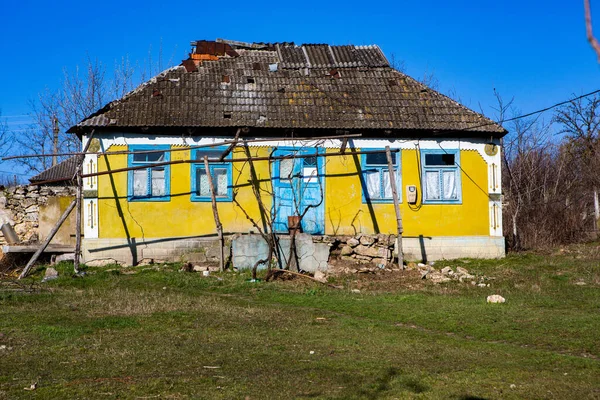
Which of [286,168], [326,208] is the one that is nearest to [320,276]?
[326,208]

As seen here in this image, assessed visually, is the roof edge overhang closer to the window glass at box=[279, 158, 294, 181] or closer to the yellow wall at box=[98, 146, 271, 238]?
the yellow wall at box=[98, 146, 271, 238]

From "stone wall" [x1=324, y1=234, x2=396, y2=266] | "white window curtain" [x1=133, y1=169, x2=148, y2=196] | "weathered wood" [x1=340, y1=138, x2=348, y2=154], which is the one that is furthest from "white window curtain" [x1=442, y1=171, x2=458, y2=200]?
"white window curtain" [x1=133, y1=169, x2=148, y2=196]

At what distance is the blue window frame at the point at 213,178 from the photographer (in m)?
18.3

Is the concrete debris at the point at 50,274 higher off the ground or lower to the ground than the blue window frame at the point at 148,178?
lower

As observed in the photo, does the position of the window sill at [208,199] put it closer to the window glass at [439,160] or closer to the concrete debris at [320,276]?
the concrete debris at [320,276]

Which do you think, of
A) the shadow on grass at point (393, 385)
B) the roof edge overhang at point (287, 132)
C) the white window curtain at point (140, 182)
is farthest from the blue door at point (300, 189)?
the shadow on grass at point (393, 385)

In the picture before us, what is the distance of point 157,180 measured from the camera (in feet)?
59.9

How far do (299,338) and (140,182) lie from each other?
33.4 feet

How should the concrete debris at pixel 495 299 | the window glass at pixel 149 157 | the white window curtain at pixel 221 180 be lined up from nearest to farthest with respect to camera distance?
the concrete debris at pixel 495 299 < the window glass at pixel 149 157 < the white window curtain at pixel 221 180

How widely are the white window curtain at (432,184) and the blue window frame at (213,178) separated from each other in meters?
5.68

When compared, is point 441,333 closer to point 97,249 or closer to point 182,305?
point 182,305

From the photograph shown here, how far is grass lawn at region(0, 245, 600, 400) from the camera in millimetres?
6703

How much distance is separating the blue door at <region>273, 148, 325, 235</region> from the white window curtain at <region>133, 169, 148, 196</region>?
360 cm

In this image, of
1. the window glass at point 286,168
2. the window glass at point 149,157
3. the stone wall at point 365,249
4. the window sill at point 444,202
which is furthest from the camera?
the window sill at point 444,202
